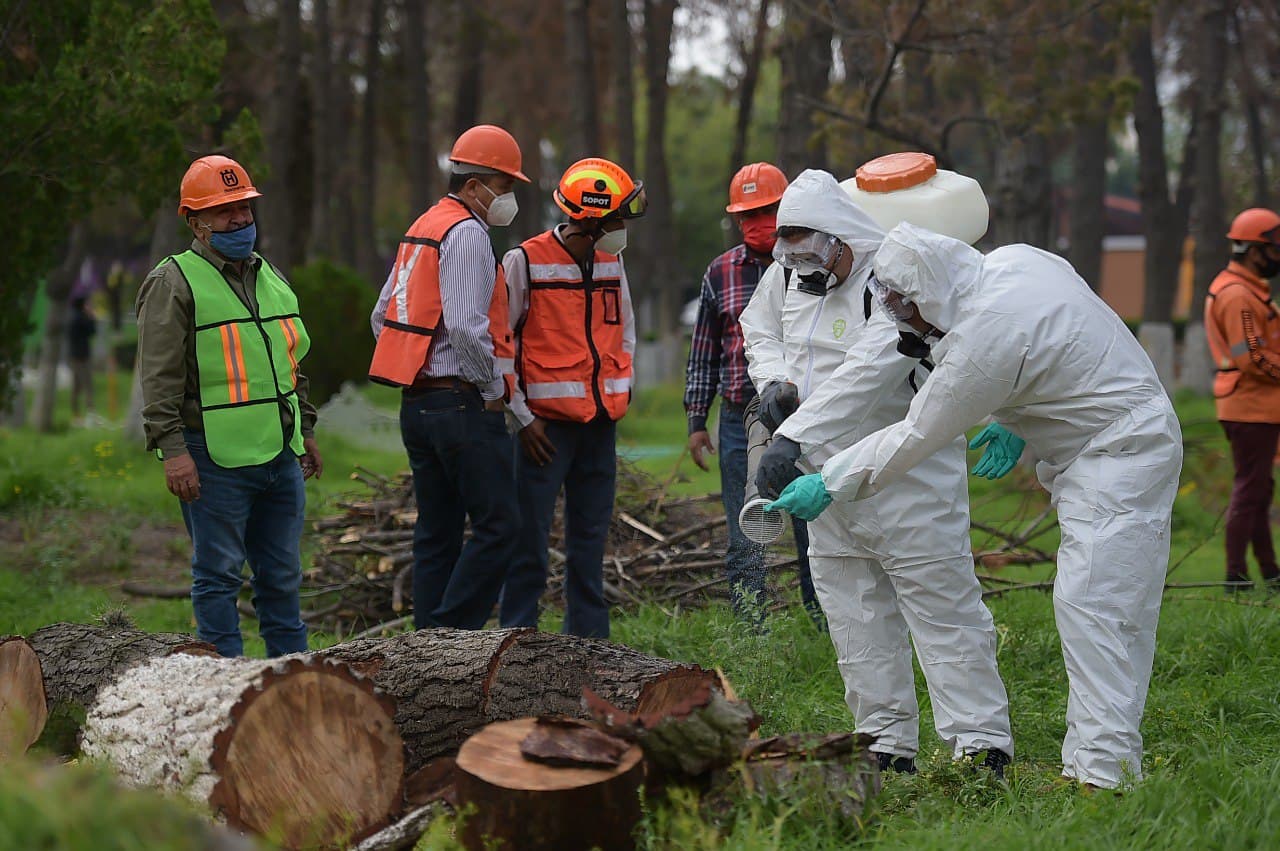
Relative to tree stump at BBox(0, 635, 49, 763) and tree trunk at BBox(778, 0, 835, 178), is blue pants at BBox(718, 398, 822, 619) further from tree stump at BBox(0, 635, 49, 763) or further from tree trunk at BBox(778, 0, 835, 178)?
tree trunk at BBox(778, 0, 835, 178)

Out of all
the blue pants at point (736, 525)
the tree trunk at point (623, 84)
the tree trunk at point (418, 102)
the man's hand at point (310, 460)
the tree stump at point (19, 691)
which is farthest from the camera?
the tree trunk at point (418, 102)

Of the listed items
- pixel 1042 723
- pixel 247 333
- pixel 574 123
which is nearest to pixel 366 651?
pixel 247 333

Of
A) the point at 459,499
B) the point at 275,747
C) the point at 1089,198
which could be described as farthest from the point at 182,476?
the point at 1089,198

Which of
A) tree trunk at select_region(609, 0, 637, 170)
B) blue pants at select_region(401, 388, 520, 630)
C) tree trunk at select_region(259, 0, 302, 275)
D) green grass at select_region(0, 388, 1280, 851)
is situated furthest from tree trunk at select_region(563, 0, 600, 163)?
blue pants at select_region(401, 388, 520, 630)

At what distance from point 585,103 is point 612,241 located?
10093 mm

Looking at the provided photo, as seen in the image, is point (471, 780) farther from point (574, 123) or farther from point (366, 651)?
point (574, 123)

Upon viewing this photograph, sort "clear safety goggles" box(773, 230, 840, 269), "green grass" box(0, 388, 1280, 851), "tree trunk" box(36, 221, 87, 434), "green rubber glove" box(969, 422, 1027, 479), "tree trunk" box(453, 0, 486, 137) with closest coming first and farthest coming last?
"green grass" box(0, 388, 1280, 851), "clear safety goggles" box(773, 230, 840, 269), "green rubber glove" box(969, 422, 1027, 479), "tree trunk" box(36, 221, 87, 434), "tree trunk" box(453, 0, 486, 137)

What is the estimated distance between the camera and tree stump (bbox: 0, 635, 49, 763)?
4.44 metres

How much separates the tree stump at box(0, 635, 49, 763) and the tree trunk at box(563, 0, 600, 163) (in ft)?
37.8

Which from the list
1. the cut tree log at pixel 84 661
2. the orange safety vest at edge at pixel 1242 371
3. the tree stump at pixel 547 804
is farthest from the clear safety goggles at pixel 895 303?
the orange safety vest at edge at pixel 1242 371

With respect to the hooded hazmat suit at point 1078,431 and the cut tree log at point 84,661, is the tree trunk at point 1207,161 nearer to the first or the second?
the hooded hazmat suit at point 1078,431

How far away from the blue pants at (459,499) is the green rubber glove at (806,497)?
5.53ft

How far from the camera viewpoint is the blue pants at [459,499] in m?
5.71

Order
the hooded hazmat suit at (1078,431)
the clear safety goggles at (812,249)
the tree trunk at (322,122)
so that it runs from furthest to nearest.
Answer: the tree trunk at (322,122) < the clear safety goggles at (812,249) < the hooded hazmat suit at (1078,431)
